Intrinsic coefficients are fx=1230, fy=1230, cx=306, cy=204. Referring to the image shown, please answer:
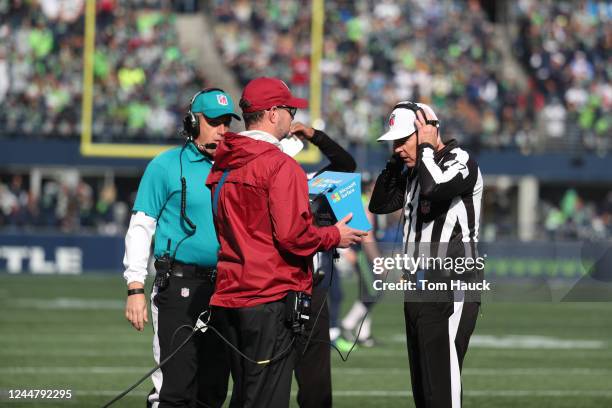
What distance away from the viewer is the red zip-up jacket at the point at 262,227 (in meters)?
5.34

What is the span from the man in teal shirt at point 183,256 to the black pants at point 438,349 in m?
1.06

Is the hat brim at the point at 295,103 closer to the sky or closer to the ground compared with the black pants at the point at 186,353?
closer to the sky

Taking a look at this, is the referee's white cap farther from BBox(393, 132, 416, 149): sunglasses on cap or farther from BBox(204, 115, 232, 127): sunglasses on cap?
A: BBox(204, 115, 232, 127): sunglasses on cap

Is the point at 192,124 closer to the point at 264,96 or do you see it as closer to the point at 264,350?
the point at 264,96

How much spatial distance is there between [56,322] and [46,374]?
16.7 ft

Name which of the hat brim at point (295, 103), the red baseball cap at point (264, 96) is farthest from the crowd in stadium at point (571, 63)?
the red baseball cap at point (264, 96)

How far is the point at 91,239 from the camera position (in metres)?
24.0

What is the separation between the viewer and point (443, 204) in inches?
242

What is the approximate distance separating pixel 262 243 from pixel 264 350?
47cm

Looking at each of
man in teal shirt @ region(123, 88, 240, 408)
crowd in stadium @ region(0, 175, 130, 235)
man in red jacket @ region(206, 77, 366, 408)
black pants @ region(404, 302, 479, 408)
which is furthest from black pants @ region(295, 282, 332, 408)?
crowd in stadium @ region(0, 175, 130, 235)

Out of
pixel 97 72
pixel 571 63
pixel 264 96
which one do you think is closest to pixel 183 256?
pixel 264 96

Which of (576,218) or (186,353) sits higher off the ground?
(186,353)

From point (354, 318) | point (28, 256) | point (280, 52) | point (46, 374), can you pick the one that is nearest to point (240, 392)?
point (46, 374)
